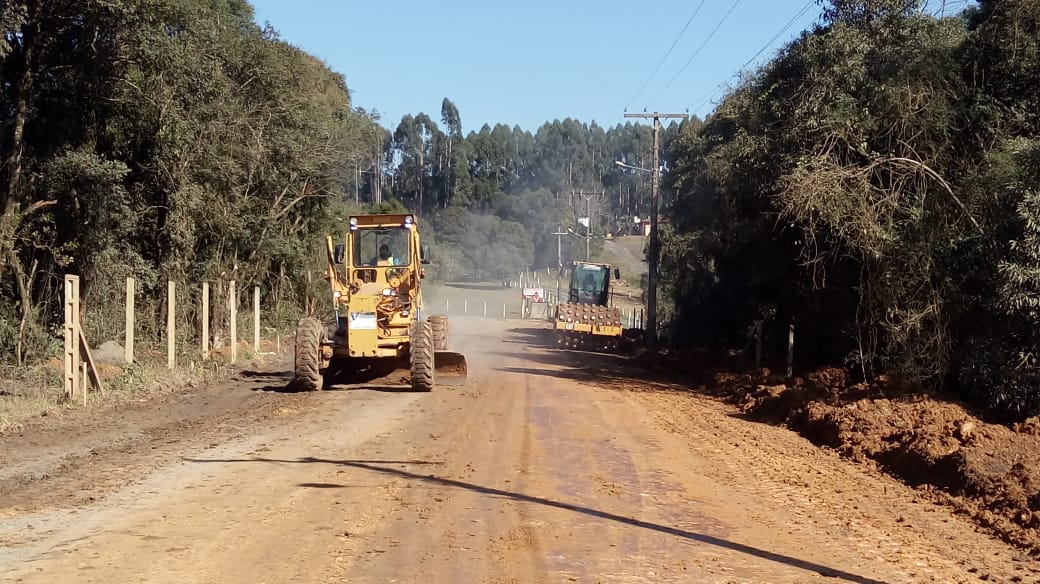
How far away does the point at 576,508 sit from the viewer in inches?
347

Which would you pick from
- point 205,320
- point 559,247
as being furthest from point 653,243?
point 559,247

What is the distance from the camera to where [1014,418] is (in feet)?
43.8

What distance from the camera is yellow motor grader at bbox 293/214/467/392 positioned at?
59.8 feet

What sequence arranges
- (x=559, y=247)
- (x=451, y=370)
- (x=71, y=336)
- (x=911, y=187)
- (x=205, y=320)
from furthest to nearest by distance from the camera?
(x=559, y=247) → (x=205, y=320) → (x=451, y=370) → (x=911, y=187) → (x=71, y=336)

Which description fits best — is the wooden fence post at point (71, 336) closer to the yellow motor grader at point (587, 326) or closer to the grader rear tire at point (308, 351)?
the grader rear tire at point (308, 351)

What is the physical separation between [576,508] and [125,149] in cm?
2003

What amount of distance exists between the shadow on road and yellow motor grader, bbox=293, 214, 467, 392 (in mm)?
6902

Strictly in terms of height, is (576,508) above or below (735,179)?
below

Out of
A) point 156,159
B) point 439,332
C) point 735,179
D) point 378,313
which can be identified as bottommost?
point 439,332

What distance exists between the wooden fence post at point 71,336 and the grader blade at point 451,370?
698cm

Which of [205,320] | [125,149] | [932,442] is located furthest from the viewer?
[125,149]

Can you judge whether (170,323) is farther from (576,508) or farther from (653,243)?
(653,243)

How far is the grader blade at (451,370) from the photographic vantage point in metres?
20.0

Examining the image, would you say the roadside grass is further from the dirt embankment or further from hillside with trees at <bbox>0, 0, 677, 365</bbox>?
the dirt embankment
